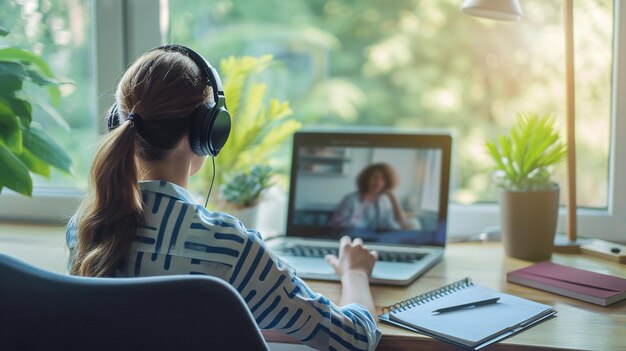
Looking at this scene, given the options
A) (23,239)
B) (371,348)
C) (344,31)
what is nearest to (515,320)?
(371,348)

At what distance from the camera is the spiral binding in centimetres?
113

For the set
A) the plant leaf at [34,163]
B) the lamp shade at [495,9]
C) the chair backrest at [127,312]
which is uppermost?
the lamp shade at [495,9]

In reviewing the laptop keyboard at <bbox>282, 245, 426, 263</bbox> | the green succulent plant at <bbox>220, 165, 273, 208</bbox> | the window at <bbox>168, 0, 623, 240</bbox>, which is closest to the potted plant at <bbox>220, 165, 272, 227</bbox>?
the green succulent plant at <bbox>220, 165, 273, 208</bbox>

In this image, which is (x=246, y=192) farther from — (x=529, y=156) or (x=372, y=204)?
(x=529, y=156)

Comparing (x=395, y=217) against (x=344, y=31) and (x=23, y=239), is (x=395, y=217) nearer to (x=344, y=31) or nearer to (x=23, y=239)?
(x=23, y=239)

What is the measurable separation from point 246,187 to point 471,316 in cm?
65

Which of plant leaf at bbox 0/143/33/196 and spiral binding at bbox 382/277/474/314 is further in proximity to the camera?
plant leaf at bbox 0/143/33/196

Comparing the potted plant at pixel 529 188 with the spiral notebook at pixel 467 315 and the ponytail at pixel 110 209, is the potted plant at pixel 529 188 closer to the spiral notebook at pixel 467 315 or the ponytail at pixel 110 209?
the spiral notebook at pixel 467 315

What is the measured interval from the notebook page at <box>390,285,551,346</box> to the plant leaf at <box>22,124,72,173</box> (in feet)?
2.67

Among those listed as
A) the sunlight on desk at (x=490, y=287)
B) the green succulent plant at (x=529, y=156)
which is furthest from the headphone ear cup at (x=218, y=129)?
the green succulent plant at (x=529, y=156)

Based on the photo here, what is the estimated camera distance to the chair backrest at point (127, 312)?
0.71 m

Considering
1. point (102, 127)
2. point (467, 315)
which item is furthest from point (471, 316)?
point (102, 127)

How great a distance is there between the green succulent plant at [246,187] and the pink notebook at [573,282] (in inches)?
22.8

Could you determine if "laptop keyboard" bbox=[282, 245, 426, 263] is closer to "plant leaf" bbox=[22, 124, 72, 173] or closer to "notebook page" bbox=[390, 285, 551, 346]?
"notebook page" bbox=[390, 285, 551, 346]
